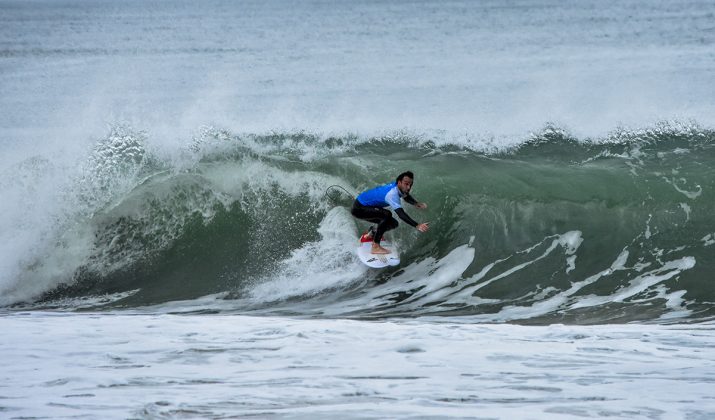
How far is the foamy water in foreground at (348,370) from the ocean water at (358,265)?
28 mm

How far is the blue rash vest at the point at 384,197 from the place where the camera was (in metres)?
10.3

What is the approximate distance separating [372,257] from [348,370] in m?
3.93

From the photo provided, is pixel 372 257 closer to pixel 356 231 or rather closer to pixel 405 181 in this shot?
pixel 356 231

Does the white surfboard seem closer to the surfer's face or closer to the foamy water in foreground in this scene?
the surfer's face

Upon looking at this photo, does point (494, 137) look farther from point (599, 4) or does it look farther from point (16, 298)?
point (599, 4)

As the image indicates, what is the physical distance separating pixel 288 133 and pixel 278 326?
290 inches

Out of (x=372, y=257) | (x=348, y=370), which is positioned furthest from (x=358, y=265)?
(x=348, y=370)

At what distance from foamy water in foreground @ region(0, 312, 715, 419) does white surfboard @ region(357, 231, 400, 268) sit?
2211mm

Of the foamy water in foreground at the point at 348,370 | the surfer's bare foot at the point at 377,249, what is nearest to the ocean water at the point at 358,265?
the foamy water in foreground at the point at 348,370

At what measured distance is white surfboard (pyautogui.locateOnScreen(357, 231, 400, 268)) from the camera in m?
10.8

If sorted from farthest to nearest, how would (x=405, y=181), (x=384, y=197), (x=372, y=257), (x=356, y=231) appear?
1. (x=356, y=231)
2. (x=372, y=257)
3. (x=384, y=197)
4. (x=405, y=181)

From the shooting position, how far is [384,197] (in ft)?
34.3

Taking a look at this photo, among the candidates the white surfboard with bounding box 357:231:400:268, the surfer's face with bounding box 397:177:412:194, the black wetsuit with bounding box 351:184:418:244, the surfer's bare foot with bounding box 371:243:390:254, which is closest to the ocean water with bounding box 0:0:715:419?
the white surfboard with bounding box 357:231:400:268

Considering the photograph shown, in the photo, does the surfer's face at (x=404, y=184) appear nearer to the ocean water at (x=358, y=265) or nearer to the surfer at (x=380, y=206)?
the surfer at (x=380, y=206)
